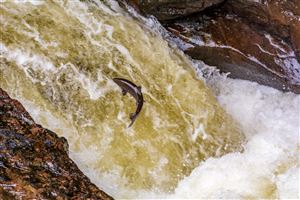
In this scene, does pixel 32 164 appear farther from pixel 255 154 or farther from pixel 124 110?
pixel 255 154

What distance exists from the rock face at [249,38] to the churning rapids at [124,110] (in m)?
0.36

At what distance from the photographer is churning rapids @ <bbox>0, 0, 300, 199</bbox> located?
4.41m

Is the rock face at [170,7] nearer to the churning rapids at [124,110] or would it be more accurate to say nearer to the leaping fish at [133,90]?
the churning rapids at [124,110]

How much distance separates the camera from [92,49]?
460 centimetres

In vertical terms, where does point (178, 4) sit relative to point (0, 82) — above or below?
above

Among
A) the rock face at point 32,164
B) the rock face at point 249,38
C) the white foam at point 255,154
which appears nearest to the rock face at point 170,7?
the rock face at point 249,38

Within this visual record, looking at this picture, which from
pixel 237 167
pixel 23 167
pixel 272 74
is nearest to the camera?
pixel 23 167

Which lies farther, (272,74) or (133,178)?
(272,74)

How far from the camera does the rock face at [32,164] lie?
3408mm

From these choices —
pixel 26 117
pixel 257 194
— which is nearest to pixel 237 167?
pixel 257 194

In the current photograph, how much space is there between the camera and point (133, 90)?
4344mm

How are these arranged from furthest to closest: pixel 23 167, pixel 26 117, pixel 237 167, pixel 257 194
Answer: pixel 237 167 < pixel 257 194 < pixel 26 117 < pixel 23 167

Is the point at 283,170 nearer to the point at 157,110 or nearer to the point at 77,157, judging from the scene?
the point at 157,110

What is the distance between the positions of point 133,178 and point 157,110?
0.64 m
